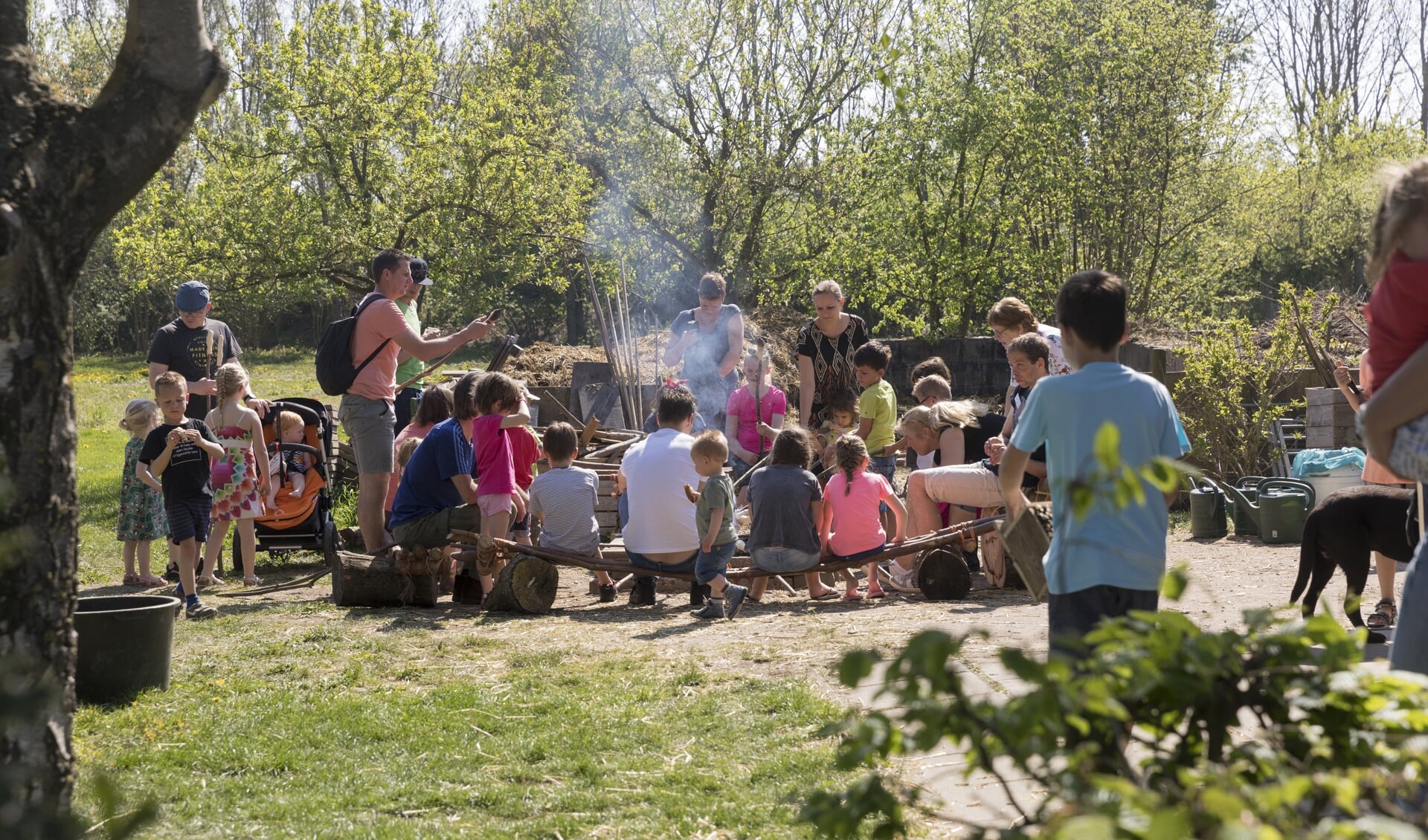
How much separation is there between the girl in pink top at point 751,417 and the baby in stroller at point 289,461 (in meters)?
3.19

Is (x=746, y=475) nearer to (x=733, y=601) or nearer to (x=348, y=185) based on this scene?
(x=733, y=601)

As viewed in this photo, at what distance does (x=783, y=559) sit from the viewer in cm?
756

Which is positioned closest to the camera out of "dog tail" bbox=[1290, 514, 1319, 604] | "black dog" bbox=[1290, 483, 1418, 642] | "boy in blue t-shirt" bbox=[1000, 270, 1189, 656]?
"boy in blue t-shirt" bbox=[1000, 270, 1189, 656]

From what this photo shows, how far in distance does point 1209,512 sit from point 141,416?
800cm

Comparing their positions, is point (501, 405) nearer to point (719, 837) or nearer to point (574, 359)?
point (719, 837)

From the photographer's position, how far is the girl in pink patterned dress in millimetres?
8586

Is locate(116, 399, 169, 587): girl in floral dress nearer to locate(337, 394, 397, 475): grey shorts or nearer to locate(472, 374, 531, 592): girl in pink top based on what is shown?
locate(337, 394, 397, 475): grey shorts

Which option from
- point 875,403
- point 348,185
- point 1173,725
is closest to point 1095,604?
point 1173,725

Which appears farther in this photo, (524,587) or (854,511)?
(854,511)

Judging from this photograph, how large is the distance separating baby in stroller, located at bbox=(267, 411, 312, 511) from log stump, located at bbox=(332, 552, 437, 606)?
1528 millimetres

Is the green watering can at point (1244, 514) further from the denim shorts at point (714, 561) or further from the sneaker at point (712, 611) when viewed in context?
the sneaker at point (712, 611)

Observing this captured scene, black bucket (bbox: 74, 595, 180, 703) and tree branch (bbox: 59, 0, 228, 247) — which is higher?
tree branch (bbox: 59, 0, 228, 247)

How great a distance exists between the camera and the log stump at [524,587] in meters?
7.41

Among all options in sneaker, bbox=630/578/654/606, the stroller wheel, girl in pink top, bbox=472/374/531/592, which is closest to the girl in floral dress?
the stroller wheel
